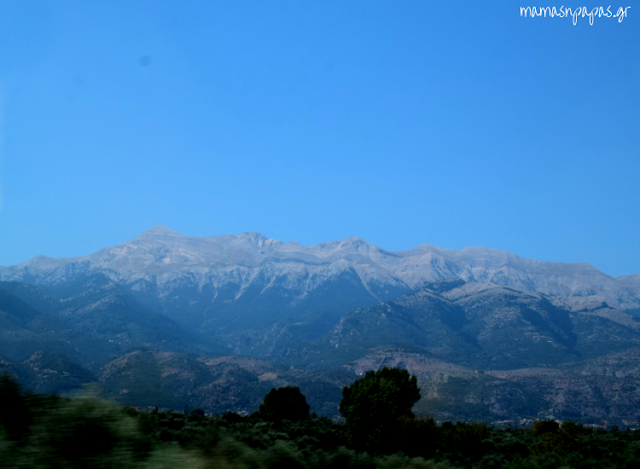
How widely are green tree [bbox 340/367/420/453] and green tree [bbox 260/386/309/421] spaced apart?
9.15 metres

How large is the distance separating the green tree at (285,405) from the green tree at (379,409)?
30.0 feet

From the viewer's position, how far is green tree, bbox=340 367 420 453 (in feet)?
134

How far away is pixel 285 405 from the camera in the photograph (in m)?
63.9

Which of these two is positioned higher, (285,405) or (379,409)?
(379,409)

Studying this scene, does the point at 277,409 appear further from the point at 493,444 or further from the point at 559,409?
the point at 559,409

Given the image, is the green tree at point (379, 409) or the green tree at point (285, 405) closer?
the green tree at point (379, 409)

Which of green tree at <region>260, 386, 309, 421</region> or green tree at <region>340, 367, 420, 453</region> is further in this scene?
green tree at <region>260, 386, 309, 421</region>

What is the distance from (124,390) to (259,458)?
161 meters

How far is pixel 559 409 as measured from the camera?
177 m

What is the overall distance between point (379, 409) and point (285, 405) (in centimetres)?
2035

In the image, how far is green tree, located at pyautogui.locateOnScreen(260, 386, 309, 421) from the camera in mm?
A: 62844

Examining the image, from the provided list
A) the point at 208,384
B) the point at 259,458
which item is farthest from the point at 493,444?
the point at 208,384

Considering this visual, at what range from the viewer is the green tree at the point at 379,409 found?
40969 millimetres

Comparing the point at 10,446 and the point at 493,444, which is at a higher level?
the point at 10,446
